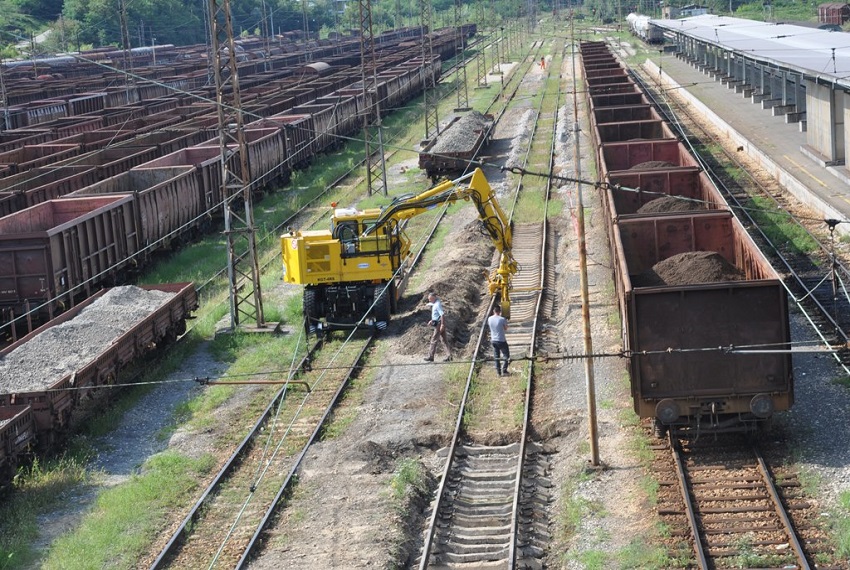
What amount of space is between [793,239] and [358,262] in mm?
11642

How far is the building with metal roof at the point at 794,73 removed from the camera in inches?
1432

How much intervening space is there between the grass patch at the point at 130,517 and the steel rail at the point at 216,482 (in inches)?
13.9

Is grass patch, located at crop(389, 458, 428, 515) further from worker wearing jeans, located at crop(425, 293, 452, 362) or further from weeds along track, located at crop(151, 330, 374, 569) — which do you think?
worker wearing jeans, located at crop(425, 293, 452, 362)

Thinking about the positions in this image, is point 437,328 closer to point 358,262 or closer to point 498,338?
point 498,338

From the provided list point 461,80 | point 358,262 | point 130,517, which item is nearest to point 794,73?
point 358,262

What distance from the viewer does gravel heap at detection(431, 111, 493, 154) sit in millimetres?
42875

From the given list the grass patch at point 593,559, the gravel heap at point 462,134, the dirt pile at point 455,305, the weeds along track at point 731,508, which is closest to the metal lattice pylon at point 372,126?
the gravel heap at point 462,134

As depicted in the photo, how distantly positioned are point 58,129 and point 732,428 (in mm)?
44803

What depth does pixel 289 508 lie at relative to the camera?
14.8m

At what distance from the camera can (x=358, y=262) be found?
23125mm

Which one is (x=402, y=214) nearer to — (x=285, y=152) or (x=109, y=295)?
(x=109, y=295)

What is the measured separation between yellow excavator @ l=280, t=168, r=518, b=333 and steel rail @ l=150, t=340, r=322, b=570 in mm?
2444

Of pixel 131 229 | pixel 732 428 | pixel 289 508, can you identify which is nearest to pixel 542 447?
pixel 732 428

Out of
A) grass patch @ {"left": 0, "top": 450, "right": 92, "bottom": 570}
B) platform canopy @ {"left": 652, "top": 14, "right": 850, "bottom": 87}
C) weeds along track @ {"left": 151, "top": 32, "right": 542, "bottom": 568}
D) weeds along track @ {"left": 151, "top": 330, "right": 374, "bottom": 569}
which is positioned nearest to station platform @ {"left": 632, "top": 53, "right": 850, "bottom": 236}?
platform canopy @ {"left": 652, "top": 14, "right": 850, "bottom": 87}
